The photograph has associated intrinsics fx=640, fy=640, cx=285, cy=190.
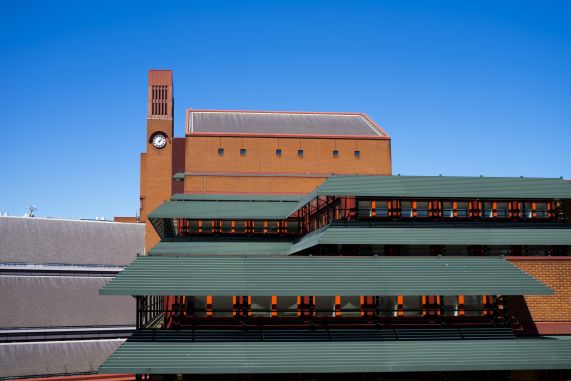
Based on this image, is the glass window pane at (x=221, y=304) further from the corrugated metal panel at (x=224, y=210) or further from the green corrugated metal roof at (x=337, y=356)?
the corrugated metal panel at (x=224, y=210)

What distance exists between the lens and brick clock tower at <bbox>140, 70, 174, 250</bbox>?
243 ft

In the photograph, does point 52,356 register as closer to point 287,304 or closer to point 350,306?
point 287,304

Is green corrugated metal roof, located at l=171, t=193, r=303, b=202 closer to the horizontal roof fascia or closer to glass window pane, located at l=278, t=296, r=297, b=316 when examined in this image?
the horizontal roof fascia

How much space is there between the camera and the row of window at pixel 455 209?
4412 cm

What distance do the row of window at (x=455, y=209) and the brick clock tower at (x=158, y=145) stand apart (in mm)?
35852

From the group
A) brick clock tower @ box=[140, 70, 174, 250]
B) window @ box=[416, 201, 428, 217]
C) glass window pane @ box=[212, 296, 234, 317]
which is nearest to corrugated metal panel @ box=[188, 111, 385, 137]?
brick clock tower @ box=[140, 70, 174, 250]

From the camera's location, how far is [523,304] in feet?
127

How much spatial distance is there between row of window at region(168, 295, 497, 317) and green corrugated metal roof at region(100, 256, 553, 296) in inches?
54.9

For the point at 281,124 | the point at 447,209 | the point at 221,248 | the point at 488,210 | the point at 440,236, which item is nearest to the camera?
the point at 440,236

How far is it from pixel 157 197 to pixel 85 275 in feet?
43.5

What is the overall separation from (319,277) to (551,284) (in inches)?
597

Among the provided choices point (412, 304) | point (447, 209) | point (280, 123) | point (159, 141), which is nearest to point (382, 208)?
point (447, 209)

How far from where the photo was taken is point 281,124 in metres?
78.1

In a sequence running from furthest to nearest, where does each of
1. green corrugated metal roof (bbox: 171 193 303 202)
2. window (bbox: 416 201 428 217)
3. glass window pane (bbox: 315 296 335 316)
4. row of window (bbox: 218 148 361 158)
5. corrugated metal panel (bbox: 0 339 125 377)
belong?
1. row of window (bbox: 218 148 361 158)
2. green corrugated metal roof (bbox: 171 193 303 202)
3. corrugated metal panel (bbox: 0 339 125 377)
4. window (bbox: 416 201 428 217)
5. glass window pane (bbox: 315 296 335 316)
